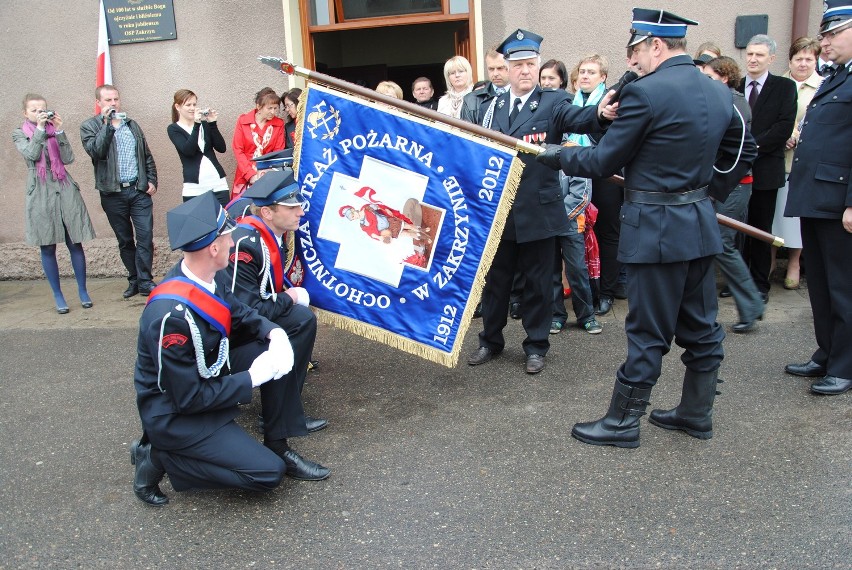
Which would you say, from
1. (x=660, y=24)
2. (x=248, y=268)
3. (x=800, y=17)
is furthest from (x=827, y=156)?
(x=248, y=268)

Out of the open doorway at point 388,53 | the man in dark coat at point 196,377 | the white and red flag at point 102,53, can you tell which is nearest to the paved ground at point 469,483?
the man in dark coat at point 196,377

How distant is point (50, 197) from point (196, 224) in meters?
4.18

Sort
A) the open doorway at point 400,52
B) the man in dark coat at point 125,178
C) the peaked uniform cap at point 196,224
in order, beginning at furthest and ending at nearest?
the open doorway at point 400,52 → the man in dark coat at point 125,178 → the peaked uniform cap at point 196,224

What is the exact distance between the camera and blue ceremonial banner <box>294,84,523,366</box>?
3.93 meters

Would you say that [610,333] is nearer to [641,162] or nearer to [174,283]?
[641,162]

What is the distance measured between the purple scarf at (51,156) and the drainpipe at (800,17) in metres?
6.30

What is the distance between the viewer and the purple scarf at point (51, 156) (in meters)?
6.31

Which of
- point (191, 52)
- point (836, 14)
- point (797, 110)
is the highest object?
point (191, 52)

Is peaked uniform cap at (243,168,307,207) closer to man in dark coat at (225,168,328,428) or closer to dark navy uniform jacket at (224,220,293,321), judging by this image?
man in dark coat at (225,168,328,428)

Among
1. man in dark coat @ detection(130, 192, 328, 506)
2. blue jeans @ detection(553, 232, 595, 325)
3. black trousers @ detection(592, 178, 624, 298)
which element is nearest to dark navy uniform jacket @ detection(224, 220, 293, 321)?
Result: man in dark coat @ detection(130, 192, 328, 506)

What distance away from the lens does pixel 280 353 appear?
10.2 ft

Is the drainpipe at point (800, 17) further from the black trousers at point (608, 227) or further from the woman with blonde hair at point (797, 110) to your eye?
the black trousers at point (608, 227)

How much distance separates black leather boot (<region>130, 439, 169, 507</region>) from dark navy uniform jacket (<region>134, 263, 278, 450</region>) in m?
Result: 0.17

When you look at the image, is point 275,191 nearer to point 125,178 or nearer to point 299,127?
point 299,127
